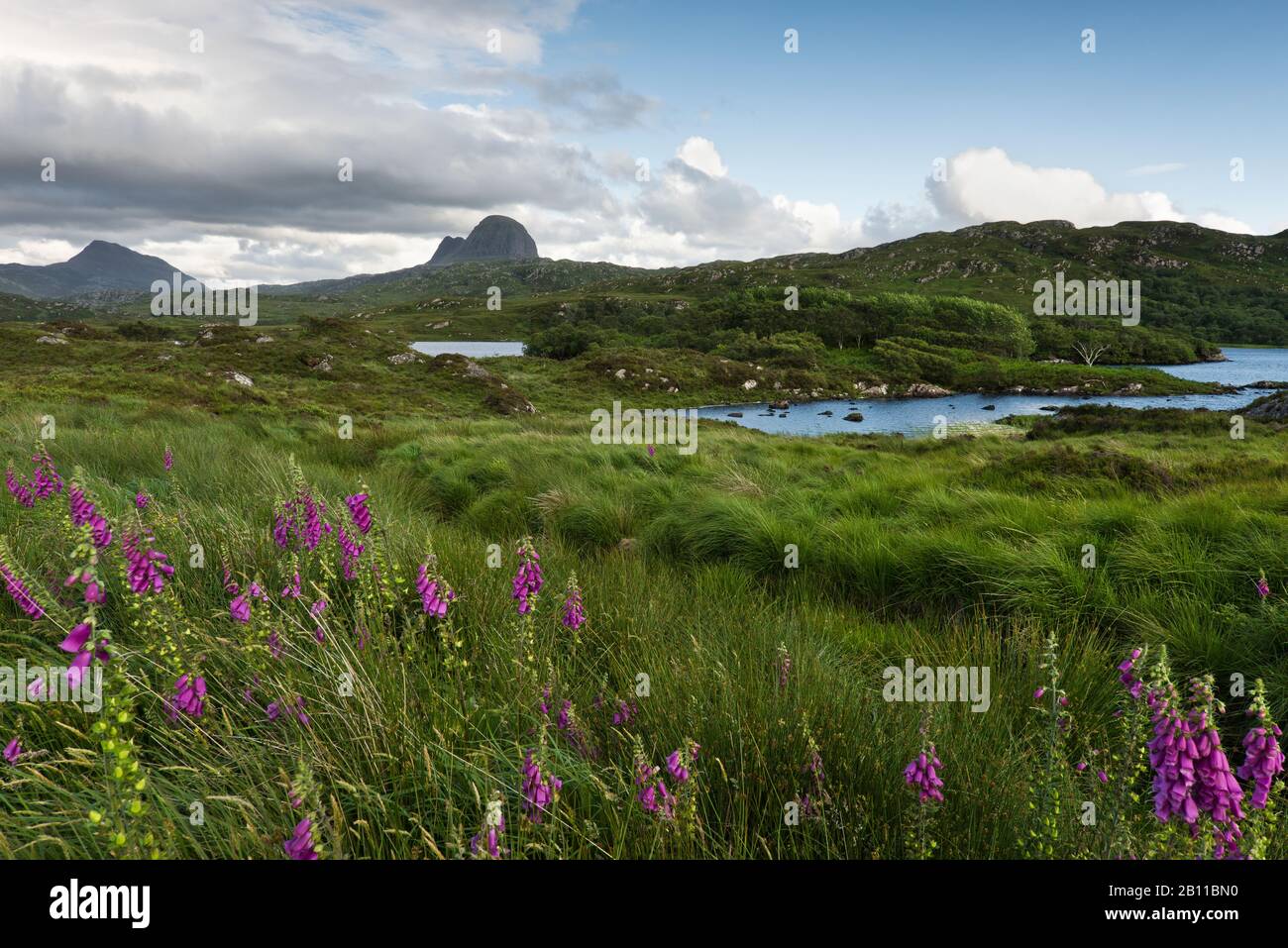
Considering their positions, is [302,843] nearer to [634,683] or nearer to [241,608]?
[241,608]

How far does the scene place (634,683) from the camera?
3.37 meters

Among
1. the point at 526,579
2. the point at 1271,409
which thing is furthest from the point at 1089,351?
the point at 526,579

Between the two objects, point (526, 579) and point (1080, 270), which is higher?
point (1080, 270)

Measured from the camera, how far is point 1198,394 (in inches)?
2301

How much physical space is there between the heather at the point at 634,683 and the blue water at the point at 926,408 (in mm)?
33251

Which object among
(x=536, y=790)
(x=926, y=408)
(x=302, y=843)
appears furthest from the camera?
(x=926, y=408)

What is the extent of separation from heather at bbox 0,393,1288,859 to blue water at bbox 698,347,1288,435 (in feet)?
109

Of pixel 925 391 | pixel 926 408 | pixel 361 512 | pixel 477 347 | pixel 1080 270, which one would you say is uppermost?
pixel 1080 270

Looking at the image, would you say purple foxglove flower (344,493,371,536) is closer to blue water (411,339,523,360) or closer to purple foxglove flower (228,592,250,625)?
purple foxglove flower (228,592,250,625)

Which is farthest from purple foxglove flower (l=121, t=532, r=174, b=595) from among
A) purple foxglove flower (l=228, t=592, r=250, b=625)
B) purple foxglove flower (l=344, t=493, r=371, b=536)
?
purple foxglove flower (l=344, t=493, r=371, b=536)

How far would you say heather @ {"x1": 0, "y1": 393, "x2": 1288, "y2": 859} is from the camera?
6.78 ft

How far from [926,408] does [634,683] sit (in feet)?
199

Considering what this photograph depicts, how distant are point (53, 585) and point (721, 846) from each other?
4898 millimetres
